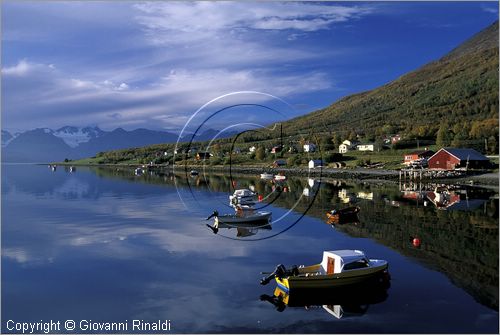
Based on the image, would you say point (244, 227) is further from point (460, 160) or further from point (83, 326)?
point (460, 160)

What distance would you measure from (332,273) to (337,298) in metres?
1.57

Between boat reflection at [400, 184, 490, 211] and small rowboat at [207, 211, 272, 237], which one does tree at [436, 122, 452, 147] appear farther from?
small rowboat at [207, 211, 272, 237]

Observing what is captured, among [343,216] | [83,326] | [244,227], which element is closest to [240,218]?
[244,227]

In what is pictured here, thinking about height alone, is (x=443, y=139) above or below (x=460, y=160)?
above

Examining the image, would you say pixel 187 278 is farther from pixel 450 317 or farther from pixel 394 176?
pixel 394 176

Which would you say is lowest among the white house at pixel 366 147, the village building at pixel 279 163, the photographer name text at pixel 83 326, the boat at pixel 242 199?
the photographer name text at pixel 83 326

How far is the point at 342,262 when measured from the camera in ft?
93.8

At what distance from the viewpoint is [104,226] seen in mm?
53844

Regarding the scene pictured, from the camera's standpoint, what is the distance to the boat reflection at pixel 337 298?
26172mm

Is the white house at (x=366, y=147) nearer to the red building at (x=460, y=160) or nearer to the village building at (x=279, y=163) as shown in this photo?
the village building at (x=279, y=163)

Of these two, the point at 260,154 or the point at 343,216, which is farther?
the point at 260,154

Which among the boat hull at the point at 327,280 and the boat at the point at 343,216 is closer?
the boat hull at the point at 327,280

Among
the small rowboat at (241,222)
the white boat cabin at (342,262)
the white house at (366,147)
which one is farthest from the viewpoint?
the white house at (366,147)

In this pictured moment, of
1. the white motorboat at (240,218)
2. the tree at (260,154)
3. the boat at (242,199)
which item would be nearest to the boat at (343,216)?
the white motorboat at (240,218)
